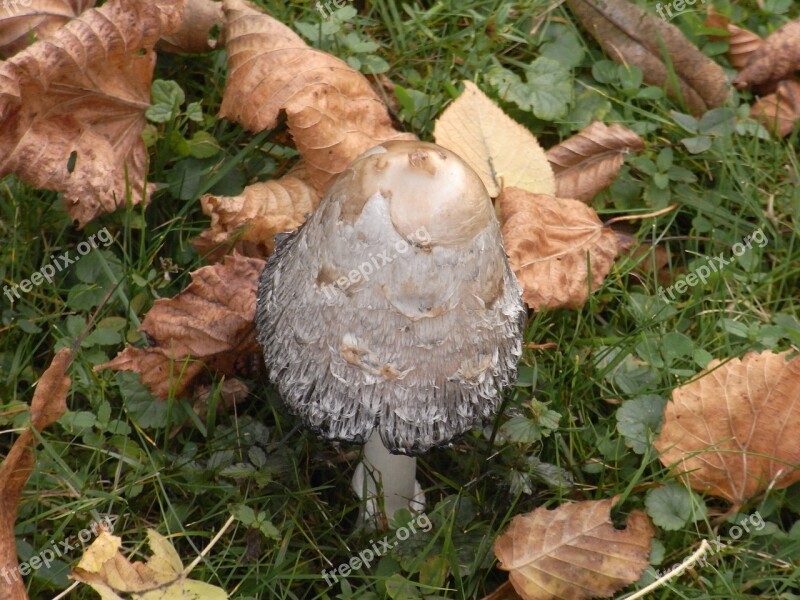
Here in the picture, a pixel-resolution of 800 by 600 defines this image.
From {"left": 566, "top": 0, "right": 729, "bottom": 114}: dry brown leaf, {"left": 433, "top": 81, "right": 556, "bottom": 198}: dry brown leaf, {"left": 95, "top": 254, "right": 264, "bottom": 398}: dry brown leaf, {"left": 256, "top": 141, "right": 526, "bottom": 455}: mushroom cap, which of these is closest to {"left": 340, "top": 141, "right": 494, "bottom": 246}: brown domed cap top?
{"left": 256, "top": 141, "right": 526, "bottom": 455}: mushroom cap

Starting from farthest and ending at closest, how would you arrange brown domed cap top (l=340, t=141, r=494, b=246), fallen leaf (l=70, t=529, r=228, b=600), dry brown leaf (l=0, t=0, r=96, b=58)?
1. dry brown leaf (l=0, t=0, r=96, b=58)
2. fallen leaf (l=70, t=529, r=228, b=600)
3. brown domed cap top (l=340, t=141, r=494, b=246)

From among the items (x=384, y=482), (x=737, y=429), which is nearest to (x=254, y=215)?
(x=384, y=482)

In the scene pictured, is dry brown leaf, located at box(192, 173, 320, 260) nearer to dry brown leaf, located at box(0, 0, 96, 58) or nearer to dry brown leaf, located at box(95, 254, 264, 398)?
dry brown leaf, located at box(95, 254, 264, 398)

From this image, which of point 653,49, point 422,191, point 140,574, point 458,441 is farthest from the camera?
point 653,49

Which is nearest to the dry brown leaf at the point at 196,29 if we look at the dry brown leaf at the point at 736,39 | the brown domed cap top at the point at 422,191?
the brown domed cap top at the point at 422,191

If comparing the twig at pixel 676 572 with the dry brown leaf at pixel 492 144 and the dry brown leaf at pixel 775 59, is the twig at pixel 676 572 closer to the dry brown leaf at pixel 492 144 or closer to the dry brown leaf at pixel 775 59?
the dry brown leaf at pixel 492 144

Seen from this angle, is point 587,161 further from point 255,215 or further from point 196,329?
point 196,329
